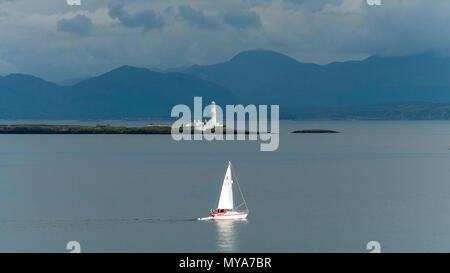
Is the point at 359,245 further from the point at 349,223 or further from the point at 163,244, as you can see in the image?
the point at 163,244

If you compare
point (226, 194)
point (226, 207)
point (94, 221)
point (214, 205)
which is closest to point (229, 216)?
point (226, 207)

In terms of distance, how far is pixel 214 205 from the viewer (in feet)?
174

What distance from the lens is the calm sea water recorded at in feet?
128

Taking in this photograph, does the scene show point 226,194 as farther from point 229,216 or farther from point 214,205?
point 214,205

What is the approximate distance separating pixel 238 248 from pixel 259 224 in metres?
7.37

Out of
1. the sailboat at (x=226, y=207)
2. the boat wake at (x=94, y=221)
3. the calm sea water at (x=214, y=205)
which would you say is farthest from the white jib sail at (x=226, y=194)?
the boat wake at (x=94, y=221)

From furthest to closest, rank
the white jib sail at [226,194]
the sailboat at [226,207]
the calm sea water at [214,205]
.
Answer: the sailboat at [226,207], the white jib sail at [226,194], the calm sea water at [214,205]

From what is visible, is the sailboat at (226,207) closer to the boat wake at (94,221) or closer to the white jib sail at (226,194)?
the white jib sail at (226,194)

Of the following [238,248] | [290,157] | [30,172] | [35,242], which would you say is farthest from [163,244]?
[290,157]

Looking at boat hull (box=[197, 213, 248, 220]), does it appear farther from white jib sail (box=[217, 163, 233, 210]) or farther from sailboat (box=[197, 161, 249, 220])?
white jib sail (box=[217, 163, 233, 210])

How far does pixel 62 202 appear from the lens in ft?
182

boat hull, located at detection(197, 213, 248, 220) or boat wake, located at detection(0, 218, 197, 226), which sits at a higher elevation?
boat hull, located at detection(197, 213, 248, 220)

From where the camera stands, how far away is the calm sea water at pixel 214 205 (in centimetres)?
3897

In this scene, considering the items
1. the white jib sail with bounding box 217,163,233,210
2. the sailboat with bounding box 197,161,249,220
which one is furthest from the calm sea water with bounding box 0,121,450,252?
the white jib sail with bounding box 217,163,233,210
